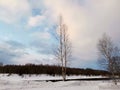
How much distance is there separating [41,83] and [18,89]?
174 inches

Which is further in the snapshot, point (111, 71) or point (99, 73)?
point (99, 73)

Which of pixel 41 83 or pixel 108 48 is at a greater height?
pixel 108 48

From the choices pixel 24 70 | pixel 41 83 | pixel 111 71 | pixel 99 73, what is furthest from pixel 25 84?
pixel 99 73

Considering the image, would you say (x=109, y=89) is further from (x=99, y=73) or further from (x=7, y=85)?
(x=99, y=73)

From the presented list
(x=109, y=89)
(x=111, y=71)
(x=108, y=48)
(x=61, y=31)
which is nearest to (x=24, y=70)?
(x=61, y=31)

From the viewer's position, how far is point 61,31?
36.6 m

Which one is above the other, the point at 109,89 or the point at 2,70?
the point at 2,70

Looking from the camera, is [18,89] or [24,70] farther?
[24,70]

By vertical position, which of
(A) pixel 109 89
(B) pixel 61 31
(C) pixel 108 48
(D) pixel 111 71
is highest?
(B) pixel 61 31

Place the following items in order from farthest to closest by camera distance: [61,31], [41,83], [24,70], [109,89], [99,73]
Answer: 1. [99,73]
2. [24,70]
3. [61,31]
4. [41,83]
5. [109,89]

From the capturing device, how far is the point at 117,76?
2736 cm

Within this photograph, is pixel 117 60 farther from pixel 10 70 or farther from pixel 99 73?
pixel 99 73

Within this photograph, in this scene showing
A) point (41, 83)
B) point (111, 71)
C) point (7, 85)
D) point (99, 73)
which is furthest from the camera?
point (99, 73)

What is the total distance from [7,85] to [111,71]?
12.8m
